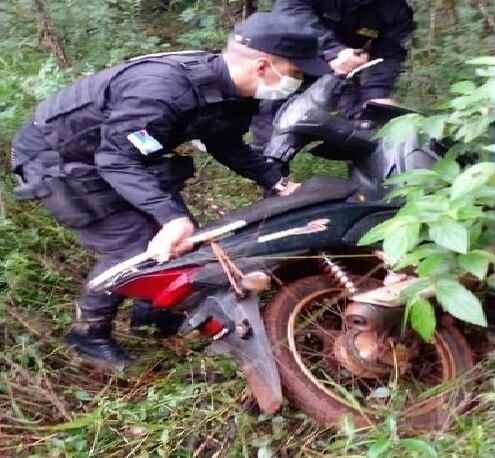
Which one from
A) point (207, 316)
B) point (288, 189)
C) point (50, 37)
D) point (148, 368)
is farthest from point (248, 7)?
point (207, 316)

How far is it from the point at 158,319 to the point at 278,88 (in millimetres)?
1172

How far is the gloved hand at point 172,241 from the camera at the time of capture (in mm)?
2832

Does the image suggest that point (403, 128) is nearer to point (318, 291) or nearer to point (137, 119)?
point (318, 291)

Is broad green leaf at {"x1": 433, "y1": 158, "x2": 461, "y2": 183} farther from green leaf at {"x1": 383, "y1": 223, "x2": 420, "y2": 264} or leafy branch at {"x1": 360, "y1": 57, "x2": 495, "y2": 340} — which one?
green leaf at {"x1": 383, "y1": 223, "x2": 420, "y2": 264}

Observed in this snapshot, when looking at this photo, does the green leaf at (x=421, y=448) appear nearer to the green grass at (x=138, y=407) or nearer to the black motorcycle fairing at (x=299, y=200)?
the green grass at (x=138, y=407)

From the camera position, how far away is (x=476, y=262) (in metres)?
2.06

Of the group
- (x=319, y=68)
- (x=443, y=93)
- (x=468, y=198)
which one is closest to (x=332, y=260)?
(x=319, y=68)

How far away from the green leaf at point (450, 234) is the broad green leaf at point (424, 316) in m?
0.20

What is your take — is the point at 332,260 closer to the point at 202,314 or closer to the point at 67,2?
the point at 202,314

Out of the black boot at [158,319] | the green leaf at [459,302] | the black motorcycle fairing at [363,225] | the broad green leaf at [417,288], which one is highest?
the green leaf at [459,302]

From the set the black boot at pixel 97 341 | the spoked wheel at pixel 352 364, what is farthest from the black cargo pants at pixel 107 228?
the spoked wheel at pixel 352 364

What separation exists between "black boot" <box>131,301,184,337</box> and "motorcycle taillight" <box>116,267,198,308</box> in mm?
546

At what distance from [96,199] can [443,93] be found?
201 centimetres

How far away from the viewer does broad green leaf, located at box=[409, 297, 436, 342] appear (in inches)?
84.4
